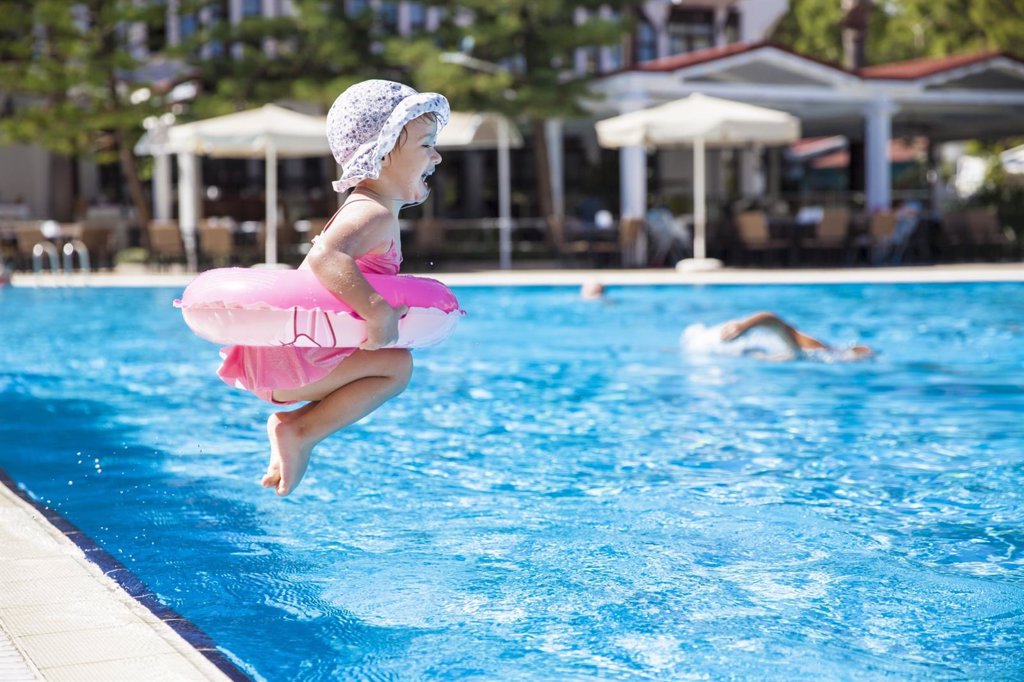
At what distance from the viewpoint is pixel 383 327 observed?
3514 mm

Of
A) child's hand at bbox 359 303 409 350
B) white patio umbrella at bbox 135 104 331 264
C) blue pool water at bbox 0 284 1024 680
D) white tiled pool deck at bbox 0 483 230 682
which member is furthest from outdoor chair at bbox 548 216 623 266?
child's hand at bbox 359 303 409 350

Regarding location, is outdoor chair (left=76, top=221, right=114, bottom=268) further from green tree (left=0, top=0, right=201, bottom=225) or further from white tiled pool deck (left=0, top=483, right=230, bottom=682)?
white tiled pool deck (left=0, top=483, right=230, bottom=682)

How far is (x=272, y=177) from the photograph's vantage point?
20109 mm

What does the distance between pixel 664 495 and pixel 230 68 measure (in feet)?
61.7

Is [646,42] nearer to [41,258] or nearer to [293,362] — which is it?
[41,258]

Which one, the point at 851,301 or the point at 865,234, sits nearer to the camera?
the point at 851,301

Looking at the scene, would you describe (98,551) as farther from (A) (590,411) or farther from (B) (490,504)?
(A) (590,411)

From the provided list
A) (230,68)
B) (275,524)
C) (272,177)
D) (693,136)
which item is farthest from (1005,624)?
(230,68)

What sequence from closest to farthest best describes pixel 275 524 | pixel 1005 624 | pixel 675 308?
pixel 1005 624 → pixel 275 524 → pixel 675 308

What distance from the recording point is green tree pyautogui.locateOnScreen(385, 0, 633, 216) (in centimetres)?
2091

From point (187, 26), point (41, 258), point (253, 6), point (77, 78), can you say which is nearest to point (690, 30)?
point (253, 6)

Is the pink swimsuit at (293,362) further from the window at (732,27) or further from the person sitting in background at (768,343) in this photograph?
the window at (732,27)

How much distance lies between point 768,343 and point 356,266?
7582 millimetres

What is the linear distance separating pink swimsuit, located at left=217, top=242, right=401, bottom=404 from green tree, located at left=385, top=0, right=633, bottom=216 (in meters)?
17.3
